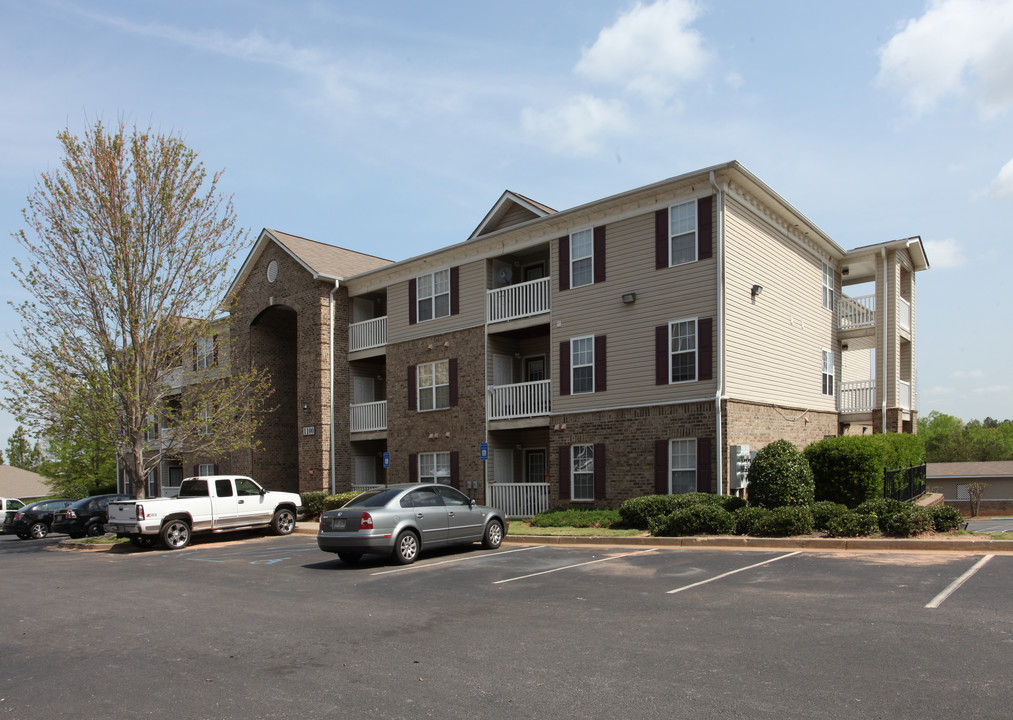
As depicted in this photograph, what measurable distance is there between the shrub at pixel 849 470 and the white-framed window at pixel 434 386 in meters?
11.4

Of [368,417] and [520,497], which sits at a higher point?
[368,417]

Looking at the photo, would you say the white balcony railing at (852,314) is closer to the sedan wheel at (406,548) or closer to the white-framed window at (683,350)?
the white-framed window at (683,350)

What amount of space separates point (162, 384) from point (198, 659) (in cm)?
1730

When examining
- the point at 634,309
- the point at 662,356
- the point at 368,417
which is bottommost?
the point at 368,417

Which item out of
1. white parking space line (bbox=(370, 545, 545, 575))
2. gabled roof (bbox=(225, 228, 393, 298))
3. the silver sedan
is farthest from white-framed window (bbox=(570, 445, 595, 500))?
gabled roof (bbox=(225, 228, 393, 298))

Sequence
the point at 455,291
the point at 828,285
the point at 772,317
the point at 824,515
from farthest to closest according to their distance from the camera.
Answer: the point at 455,291, the point at 828,285, the point at 772,317, the point at 824,515

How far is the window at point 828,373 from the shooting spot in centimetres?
2525

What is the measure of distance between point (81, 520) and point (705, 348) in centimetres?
2052

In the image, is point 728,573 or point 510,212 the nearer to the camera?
point 728,573

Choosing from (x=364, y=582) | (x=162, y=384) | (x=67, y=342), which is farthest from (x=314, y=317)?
(x=364, y=582)

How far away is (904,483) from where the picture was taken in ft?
73.3

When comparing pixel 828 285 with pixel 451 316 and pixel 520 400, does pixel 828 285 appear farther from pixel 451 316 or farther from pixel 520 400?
pixel 451 316

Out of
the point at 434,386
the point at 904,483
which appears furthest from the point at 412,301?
the point at 904,483

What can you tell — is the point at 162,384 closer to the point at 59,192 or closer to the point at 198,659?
the point at 59,192
